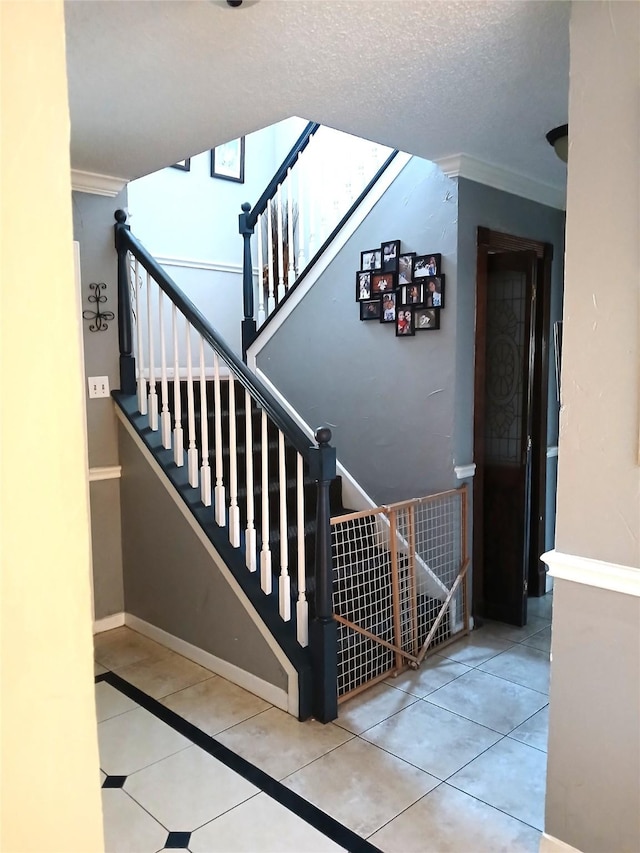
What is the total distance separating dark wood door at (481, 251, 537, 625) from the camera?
3559 mm

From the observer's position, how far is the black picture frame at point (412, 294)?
11.1 ft

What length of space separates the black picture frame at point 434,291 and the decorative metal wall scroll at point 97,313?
1.68m

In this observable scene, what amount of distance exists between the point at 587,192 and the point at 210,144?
1.81m

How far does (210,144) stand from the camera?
2900mm

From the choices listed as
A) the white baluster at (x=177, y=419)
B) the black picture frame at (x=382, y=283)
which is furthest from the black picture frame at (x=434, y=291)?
the white baluster at (x=177, y=419)

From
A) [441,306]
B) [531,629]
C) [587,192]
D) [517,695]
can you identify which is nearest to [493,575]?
[531,629]

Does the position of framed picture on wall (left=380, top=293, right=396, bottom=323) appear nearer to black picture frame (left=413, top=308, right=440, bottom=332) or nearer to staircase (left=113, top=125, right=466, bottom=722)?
black picture frame (left=413, top=308, right=440, bottom=332)

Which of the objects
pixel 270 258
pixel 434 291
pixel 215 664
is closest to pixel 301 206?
pixel 270 258

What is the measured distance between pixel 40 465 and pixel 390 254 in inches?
123

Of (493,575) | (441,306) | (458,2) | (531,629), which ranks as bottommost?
(531,629)

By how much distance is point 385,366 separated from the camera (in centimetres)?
357

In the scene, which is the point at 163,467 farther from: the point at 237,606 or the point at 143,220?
the point at 143,220

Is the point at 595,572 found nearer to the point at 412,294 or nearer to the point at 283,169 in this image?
the point at 412,294

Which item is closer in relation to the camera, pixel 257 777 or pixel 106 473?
pixel 257 777
